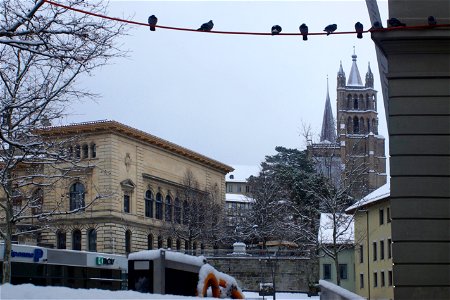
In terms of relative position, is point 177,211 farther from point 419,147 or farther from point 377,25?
point 419,147

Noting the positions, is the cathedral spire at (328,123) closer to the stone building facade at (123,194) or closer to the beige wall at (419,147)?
the stone building facade at (123,194)

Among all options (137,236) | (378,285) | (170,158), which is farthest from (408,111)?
(170,158)

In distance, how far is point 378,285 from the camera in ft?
182

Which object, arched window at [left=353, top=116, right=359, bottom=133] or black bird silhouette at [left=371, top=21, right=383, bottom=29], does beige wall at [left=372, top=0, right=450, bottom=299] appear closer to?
black bird silhouette at [left=371, top=21, right=383, bottom=29]

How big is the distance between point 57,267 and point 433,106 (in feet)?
109

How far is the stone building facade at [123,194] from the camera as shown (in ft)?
258

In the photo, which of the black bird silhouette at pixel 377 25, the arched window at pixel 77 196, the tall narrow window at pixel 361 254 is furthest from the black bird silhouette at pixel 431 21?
the arched window at pixel 77 196

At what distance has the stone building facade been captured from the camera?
78562mm

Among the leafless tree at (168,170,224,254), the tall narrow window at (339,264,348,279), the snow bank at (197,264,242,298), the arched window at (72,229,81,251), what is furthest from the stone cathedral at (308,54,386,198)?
the snow bank at (197,264,242,298)

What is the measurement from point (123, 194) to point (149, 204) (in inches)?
253

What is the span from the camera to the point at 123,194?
82562mm

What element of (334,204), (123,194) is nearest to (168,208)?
(123,194)

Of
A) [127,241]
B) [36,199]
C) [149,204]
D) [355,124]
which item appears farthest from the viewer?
[355,124]

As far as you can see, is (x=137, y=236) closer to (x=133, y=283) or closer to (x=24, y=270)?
(x=24, y=270)
